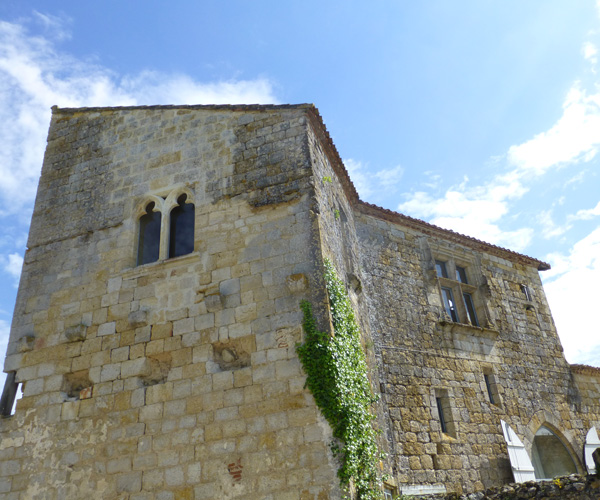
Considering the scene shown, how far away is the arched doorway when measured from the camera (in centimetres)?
1032

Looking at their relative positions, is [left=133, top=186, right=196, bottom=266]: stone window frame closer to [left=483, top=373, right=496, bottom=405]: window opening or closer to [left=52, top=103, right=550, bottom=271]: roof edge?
[left=52, top=103, right=550, bottom=271]: roof edge

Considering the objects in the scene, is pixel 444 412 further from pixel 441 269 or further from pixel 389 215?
pixel 389 215

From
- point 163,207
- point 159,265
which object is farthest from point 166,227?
point 159,265

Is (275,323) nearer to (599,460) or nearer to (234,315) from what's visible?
(234,315)

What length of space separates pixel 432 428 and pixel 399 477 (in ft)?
3.87

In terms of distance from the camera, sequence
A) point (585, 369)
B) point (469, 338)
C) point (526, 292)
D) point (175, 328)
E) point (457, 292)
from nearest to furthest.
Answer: point (175, 328) < point (469, 338) < point (457, 292) < point (585, 369) < point (526, 292)

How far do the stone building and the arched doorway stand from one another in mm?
39

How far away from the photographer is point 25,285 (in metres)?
8.62

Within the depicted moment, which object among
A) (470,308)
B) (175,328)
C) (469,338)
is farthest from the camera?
(470,308)

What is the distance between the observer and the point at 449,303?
36.4 ft

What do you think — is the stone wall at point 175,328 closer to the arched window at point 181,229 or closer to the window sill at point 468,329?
the arched window at point 181,229

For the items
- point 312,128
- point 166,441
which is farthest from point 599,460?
point 312,128

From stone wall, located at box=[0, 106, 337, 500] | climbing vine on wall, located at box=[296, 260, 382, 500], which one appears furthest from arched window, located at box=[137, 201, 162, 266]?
climbing vine on wall, located at box=[296, 260, 382, 500]

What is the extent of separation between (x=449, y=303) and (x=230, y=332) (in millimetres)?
5615
